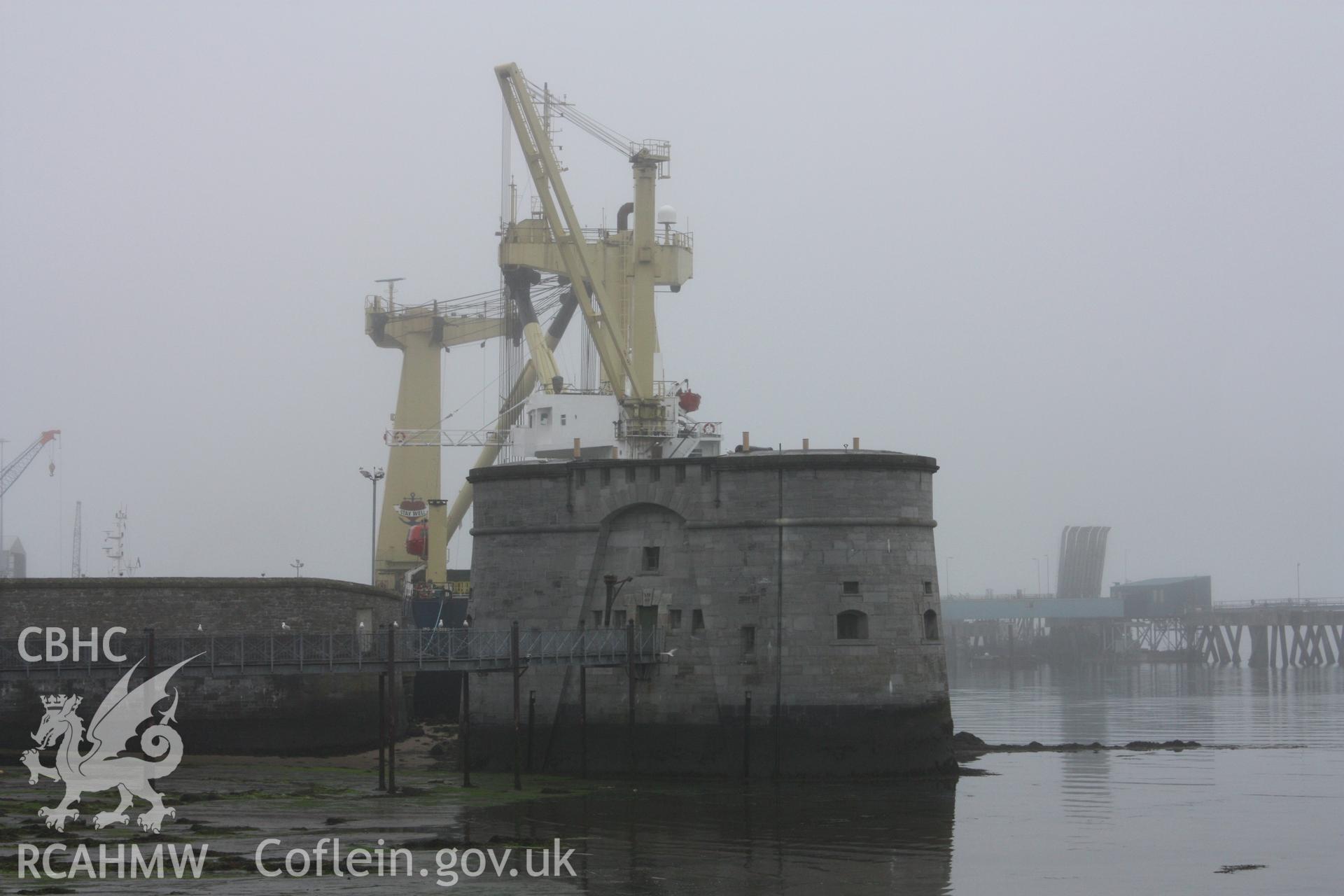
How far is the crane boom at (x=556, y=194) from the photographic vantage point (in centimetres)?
7525

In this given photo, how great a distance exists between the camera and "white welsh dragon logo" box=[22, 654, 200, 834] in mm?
37200

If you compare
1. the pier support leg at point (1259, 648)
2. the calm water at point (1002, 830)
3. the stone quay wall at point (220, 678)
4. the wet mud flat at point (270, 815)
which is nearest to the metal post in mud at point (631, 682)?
the wet mud flat at point (270, 815)

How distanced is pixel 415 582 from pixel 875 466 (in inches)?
1593

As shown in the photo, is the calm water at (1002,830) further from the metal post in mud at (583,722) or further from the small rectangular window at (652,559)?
the small rectangular window at (652,559)

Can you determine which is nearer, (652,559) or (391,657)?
(391,657)

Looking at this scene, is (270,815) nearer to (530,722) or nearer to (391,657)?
(391,657)

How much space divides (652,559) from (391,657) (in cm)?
1167

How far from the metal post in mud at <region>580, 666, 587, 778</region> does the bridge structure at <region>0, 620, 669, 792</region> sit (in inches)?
1.9

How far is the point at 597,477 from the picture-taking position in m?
55.2

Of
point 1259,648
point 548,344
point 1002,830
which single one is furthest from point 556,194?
point 1259,648

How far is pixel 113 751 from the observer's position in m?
51.5

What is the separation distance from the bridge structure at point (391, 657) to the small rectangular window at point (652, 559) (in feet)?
6.26

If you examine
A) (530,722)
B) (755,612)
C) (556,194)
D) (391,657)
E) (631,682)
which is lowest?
(530,722)

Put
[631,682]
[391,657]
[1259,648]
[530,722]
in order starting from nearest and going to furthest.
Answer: [391,657] < [631,682] < [530,722] < [1259,648]
